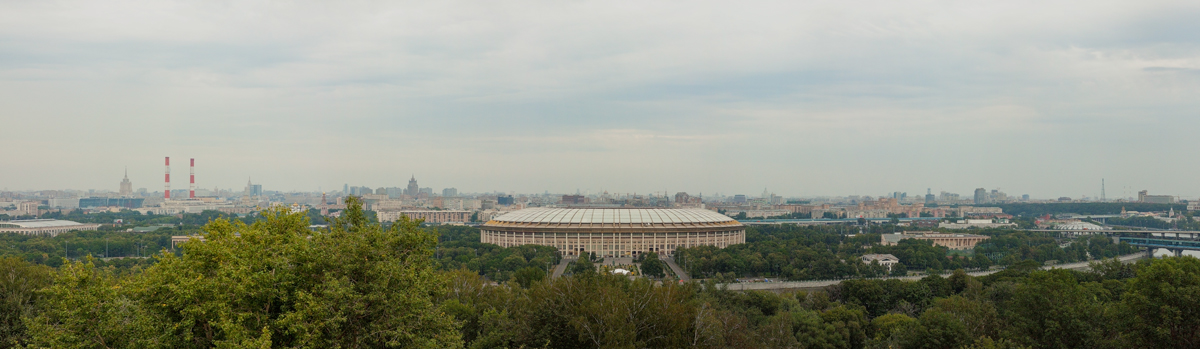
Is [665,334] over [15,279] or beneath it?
beneath

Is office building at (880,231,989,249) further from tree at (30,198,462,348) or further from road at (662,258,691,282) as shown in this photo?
tree at (30,198,462,348)

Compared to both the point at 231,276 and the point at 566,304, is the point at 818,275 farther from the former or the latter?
the point at 231,276

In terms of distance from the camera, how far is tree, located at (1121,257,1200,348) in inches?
861

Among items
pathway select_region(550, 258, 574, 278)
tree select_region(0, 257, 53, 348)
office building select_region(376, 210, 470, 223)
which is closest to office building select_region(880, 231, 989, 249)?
pathway select_region(550, 258, 574, 278)

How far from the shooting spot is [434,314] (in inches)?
645

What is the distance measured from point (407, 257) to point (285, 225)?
3.35m

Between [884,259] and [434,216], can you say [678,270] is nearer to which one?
[884,259]

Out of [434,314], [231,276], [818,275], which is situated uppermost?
[231,276]

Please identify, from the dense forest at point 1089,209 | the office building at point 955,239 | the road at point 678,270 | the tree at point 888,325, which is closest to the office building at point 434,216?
the road at point 678,270

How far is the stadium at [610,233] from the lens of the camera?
79.0 m

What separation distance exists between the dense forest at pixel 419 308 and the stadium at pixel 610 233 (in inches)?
1658

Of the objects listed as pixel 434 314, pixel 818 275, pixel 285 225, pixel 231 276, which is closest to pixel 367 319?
pixel 434 314

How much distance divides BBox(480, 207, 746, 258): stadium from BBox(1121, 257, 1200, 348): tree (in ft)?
186

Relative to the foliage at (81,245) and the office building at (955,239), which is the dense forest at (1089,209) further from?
the foliage at (81,245)
